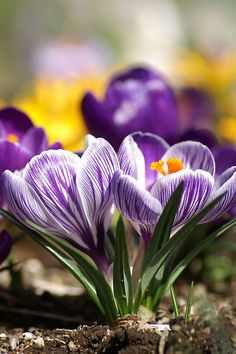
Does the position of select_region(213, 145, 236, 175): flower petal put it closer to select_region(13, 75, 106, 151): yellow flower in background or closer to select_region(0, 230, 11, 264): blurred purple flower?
select_region(0, 230, 11, 264): blurred purple flower

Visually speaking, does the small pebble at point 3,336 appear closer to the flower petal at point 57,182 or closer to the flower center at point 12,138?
the flower petal at point 57,182

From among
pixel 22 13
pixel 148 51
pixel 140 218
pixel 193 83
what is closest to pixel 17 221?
pixel 140 218

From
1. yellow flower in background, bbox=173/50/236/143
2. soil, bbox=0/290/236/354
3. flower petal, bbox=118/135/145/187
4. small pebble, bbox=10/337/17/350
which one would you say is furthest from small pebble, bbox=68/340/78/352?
yellow flower in background, bbox=173/50/236/143

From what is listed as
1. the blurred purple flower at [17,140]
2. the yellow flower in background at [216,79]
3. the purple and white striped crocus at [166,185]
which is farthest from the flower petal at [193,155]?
the yellow flower in background at [216,79]

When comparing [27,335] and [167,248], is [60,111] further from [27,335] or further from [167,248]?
[167,248]

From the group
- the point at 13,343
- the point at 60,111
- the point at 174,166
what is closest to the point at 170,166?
the point at 174,166

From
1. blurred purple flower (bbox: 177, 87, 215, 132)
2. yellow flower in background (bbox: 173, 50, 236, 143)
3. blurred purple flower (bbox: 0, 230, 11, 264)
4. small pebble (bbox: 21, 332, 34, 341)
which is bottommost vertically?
small pebble (bbox: 21, 332, 34, 341)

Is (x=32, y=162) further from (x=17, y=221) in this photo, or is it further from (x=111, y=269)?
(x=111, y=269)
